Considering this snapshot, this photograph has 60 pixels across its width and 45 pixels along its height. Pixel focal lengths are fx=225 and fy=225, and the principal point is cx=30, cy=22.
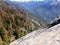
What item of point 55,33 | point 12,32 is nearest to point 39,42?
point 55,33

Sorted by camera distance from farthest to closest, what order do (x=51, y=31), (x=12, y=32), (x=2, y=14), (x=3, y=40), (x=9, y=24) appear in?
(x=2, y=14), (x=9, y=24), (x=12, y=32), (x=3, y=40), (x=51, y=31)

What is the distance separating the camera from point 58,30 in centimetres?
900

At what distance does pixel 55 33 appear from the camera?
8.71 m

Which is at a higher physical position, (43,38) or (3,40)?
(43,38)

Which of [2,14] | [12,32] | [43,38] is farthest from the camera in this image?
[2,14]

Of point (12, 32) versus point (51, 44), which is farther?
point (12, 32)

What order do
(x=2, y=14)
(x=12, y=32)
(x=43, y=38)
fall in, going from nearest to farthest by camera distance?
(x=43, y=38) < (x=12, y=32) < (x=2, y=14)

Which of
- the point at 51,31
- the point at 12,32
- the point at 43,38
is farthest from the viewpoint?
the point at 12,32

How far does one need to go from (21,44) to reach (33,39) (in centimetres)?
55

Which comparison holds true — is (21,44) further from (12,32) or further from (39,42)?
(12,32)

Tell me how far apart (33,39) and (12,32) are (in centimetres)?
12586

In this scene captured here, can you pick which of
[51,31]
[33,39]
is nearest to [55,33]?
[51,31]

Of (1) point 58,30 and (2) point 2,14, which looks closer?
(1) point 58,30

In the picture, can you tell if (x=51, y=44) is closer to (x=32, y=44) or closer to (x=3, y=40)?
(x=32, y=44)
